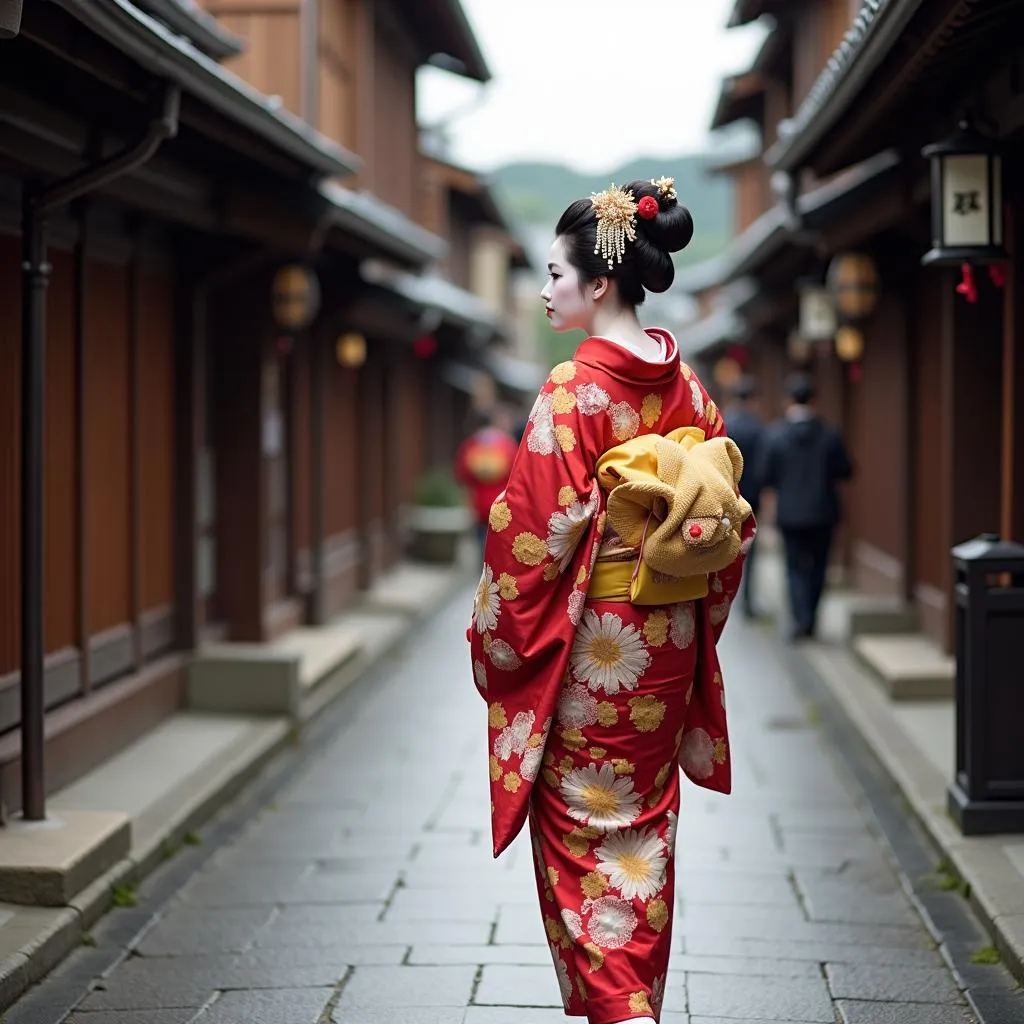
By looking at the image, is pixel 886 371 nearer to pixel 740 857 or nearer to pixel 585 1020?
pixel 740 857

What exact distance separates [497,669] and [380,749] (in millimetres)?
5793

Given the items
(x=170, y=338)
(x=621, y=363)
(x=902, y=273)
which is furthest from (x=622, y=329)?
(x=902, y=273)

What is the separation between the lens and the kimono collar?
4375 mm

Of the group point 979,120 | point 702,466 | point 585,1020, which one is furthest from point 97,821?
point 979,120

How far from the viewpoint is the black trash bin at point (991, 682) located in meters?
6.72

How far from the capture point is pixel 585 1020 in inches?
200

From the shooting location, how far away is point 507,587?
Result: 14.2 ft

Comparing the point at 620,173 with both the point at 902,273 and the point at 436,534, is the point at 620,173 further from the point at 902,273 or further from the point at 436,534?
the point at 902,273

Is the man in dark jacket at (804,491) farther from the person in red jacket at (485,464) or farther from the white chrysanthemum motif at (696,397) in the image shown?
the white chrysanthemum motif at (696,397)

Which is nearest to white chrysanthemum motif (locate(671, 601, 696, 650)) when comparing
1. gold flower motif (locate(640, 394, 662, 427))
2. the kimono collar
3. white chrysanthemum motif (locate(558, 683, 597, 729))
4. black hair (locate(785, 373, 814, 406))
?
white chrysanthemum motif (locate(558, 683, 597, 729))

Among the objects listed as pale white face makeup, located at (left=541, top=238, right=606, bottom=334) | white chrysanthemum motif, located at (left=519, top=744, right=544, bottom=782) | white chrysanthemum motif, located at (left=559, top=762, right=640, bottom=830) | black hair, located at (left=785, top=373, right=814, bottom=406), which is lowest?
white chrysanthemum motif, located at (left=559, top=762, right=640, bottom=830)

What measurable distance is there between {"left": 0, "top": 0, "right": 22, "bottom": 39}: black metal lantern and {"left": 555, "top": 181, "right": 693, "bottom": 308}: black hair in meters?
1.68

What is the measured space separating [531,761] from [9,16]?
8.35ft

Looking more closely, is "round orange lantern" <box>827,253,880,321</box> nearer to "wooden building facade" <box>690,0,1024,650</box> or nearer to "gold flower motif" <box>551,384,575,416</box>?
"wooden building facade" <box>690,0,1024,650</box>
